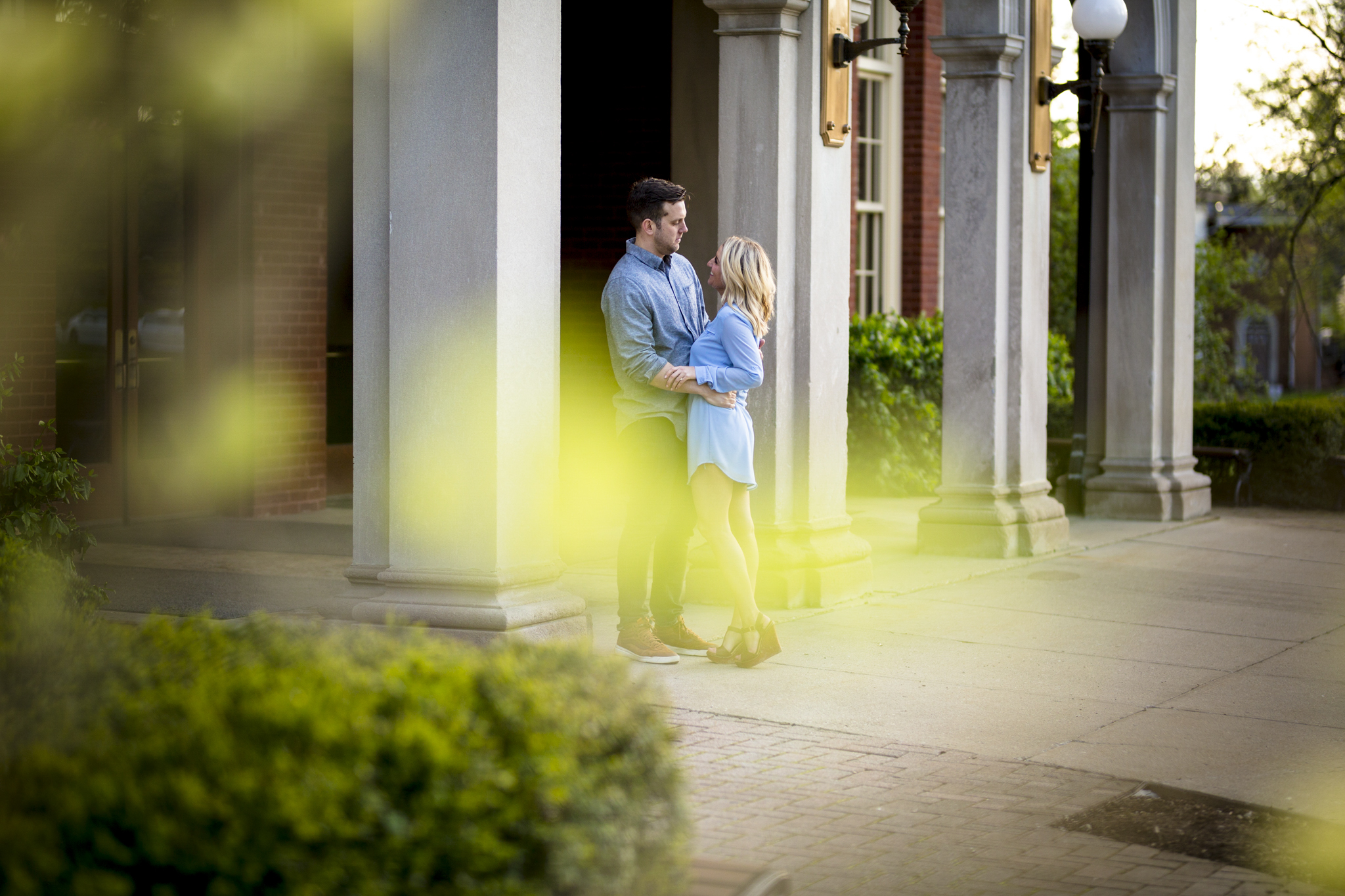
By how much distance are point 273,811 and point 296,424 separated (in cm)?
1001

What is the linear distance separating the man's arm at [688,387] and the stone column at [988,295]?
4.07m

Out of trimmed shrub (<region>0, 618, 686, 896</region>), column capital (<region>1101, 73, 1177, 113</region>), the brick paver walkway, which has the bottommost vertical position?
the brick paver walkway

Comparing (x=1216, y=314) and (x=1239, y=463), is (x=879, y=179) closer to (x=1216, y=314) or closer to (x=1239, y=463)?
(x=1239, y=463)

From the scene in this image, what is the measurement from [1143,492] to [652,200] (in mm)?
7054

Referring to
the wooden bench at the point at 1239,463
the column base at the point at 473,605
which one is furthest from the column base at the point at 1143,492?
the column base at the point at 473,605

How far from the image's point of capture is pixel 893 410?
14703 mm

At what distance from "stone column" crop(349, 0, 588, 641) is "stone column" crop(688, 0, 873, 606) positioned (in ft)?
6.80

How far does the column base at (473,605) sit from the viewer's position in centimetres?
614

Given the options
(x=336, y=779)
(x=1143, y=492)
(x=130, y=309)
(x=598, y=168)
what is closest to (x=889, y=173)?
(x=598, y=168)

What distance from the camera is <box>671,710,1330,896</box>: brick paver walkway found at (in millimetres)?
4344

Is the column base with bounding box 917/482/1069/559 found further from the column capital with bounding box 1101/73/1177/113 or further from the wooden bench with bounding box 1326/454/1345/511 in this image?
the wooden bench with bounding box 1326/454/1345/511

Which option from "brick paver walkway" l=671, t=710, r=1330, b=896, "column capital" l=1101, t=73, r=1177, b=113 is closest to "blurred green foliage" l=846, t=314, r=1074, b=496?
"column capital" l=1101, t=73, r=1177, b=113

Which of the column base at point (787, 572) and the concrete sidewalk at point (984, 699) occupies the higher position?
the column base at point (787, 572)

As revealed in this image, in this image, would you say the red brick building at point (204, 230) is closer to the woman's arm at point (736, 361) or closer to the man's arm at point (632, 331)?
the man's arm at point (632, 331)
